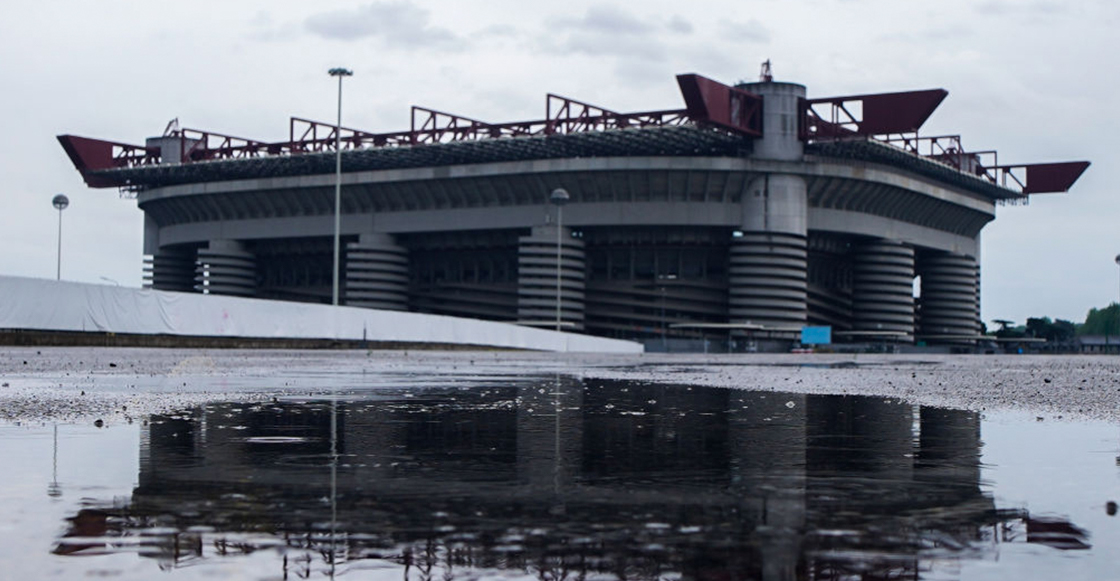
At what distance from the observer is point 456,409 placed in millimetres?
11203

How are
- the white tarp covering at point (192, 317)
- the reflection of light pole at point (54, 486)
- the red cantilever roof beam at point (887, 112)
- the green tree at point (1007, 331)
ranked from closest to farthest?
the reflection of light pole at point (54, 486)
the white tarp covering at point (192, 317)
the red cantilever roof beam at point (887, 112)
the green tree at point (1007, 331)

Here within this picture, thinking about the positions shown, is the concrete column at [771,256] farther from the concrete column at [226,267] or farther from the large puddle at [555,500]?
the large puddle at [555,500]

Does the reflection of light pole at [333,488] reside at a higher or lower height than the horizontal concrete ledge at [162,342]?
lower

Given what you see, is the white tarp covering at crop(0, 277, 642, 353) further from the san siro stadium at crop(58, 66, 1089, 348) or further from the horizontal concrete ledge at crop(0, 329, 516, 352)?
the san siro stadium at crop(58, 66, 1089, 348)

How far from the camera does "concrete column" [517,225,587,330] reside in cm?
9206

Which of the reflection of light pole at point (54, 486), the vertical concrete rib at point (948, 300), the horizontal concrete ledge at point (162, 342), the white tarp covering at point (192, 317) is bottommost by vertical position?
the reflection of light pole at point (54, 486)

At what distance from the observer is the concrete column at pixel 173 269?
115938mm

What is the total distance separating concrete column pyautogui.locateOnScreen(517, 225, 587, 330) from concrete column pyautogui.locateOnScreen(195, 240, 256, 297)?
88.6ft

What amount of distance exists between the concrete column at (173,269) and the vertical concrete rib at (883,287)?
190 ft

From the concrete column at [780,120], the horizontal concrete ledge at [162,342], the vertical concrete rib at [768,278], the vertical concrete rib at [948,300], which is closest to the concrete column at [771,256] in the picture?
the vertical concrete rib at [768,278]

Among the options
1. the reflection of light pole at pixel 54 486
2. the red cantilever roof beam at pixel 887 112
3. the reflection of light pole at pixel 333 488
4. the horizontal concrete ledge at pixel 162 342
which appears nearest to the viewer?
the reflection of light pole at pixel 333 488

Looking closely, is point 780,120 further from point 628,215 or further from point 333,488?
point 333,488

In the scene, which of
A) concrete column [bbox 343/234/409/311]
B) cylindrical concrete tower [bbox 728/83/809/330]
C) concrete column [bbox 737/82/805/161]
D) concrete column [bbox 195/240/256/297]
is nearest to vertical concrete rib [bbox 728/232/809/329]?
cylindrical concrete tower [bbox 728/83/809/330]

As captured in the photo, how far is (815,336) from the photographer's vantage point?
90.8m
